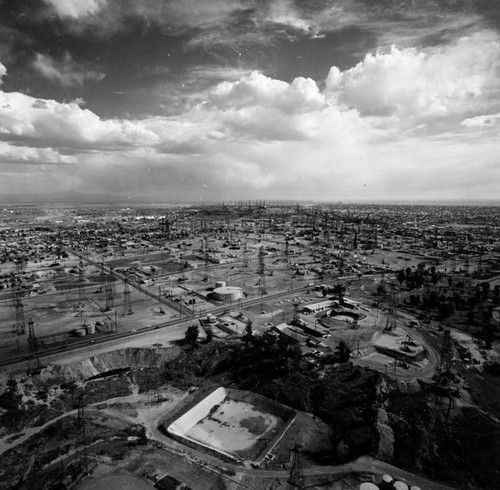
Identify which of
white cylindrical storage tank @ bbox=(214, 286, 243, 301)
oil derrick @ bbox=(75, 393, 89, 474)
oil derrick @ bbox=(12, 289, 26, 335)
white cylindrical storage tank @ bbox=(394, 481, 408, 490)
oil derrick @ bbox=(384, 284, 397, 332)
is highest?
white cylindrical storage tank @ bbox=(214, 286, 243, 301)

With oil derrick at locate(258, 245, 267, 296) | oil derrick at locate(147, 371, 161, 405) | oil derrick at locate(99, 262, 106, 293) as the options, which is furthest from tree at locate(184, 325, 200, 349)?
oil derrick at locate(99, 262, 106, 293)

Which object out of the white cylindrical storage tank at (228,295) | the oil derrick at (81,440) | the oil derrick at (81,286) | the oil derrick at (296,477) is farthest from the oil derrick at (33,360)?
the white cylindrical storage tank at (228,295)

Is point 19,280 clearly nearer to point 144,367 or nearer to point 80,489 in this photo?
point 144,367

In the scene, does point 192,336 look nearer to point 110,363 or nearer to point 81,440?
point 110,363

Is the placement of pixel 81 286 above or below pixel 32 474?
above

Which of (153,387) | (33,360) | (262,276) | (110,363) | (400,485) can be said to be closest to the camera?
(400,485)

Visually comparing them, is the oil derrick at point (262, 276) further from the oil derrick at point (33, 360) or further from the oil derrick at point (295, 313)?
the oil derrick at point (33, 360)

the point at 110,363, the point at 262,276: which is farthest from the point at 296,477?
the point at 262,276

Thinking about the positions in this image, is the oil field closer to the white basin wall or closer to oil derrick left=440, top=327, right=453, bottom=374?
the white basin wall

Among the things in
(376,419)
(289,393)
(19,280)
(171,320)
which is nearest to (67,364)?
(171,320)
